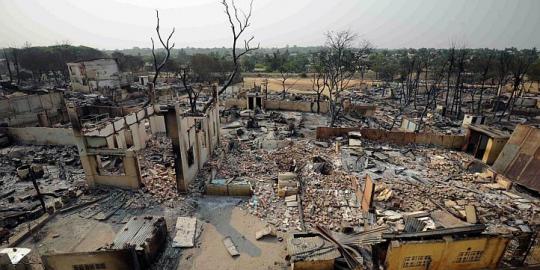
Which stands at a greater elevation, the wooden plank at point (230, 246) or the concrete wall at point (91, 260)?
the concrete wall at point (91, 260)

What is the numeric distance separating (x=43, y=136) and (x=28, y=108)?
8.10 m

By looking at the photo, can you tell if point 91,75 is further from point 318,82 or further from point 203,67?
point 318,82

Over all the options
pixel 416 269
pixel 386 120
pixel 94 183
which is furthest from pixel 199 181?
pixel 386 120

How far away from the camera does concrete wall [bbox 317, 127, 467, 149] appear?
54.6ft

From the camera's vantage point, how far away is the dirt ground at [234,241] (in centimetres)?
850

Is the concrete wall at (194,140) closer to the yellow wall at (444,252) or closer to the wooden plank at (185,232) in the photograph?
the wooden plank at (185,232)

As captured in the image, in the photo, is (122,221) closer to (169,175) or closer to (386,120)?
(169,175)

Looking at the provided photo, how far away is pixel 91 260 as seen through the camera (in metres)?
7.22

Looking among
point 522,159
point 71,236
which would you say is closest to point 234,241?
point 71,236

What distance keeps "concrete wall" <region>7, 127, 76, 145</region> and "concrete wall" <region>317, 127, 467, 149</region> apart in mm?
16565

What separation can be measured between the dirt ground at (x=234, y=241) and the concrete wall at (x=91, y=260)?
163 centimetres

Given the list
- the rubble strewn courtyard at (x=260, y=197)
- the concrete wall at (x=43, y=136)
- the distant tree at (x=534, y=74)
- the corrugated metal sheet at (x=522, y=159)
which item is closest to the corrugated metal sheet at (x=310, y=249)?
the rubble strewn courtyard at (x=260, y=197)

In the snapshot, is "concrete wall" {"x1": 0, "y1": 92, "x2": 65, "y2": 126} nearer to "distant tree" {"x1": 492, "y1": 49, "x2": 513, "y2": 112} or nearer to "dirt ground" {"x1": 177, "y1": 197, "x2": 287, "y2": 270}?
"dirt ground" {"x1": 177, "y1": 197, "x2": 287, "y2": 270}

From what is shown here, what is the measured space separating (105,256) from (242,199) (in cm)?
563
